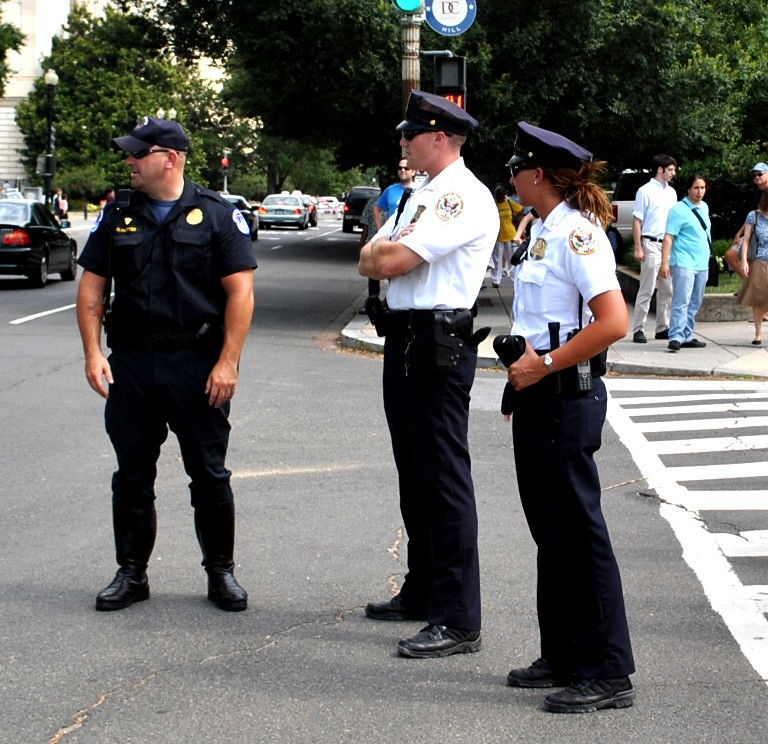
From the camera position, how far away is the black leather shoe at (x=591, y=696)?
4246 mm

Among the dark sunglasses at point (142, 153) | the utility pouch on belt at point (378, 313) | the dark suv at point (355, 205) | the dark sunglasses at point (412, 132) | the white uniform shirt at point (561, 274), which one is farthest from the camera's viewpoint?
the dark suv at point (355, 205)

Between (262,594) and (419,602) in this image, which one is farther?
(262,594)

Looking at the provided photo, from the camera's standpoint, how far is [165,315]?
16.9 feet

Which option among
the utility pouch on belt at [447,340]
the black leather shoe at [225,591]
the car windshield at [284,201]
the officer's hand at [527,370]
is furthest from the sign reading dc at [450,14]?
the car windshield at [284,201]

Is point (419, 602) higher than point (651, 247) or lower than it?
lower

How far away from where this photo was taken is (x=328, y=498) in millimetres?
7352

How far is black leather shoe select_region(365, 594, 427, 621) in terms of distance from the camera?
5.22 metres

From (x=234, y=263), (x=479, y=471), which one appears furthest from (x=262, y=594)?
(x=479, y=471)

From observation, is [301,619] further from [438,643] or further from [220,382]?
[220,382]

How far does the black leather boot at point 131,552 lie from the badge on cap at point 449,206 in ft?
5.86

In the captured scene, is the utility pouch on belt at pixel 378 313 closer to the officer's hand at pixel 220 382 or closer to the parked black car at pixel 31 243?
the officer's hand at pixel 220 382

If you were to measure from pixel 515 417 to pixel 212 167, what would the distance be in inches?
3840

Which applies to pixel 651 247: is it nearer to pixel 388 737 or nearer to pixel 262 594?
pixel 262 594

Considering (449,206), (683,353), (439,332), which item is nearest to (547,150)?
(449,206)
